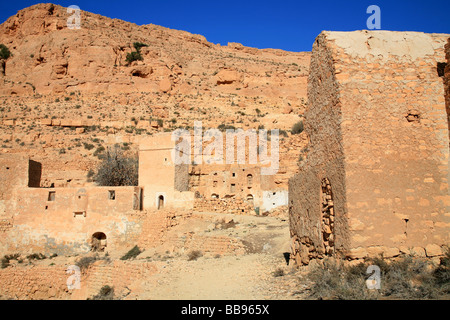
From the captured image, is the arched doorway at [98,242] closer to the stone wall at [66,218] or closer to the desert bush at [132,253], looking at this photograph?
the stone wall at [66,218]

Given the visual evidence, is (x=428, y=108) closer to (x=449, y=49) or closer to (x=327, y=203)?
(x=449, y=49)

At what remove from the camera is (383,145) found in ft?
17.1

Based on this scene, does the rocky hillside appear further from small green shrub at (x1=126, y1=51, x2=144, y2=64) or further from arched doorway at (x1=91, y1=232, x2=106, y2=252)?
arched doorway at (x1=91, y1=232, x2=106, y2=252)

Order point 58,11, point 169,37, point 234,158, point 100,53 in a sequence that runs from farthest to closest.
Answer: point 169,37 → point 58,11 → point 100,53 → point 234,158

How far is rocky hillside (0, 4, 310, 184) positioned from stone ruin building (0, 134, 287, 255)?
40.2ft

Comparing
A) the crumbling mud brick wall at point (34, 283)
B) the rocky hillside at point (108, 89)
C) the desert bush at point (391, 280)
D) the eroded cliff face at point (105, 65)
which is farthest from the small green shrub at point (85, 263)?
the eroded cliff face at point (105, 65)

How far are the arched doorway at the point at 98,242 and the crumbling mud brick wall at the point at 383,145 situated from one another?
1277 centimetres

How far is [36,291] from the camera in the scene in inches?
524

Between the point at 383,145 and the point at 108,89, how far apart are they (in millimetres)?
45292

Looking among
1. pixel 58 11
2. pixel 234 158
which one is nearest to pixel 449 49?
pixel 234 158

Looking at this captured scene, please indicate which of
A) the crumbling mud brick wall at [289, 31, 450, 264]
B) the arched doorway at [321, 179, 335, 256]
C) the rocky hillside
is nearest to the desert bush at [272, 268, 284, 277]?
the crumbling mud brick wall at [289, 31, 450, 264]

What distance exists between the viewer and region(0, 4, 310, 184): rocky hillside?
36.3 metres

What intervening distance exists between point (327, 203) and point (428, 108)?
192 cm

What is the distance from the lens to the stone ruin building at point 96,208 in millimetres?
16125
